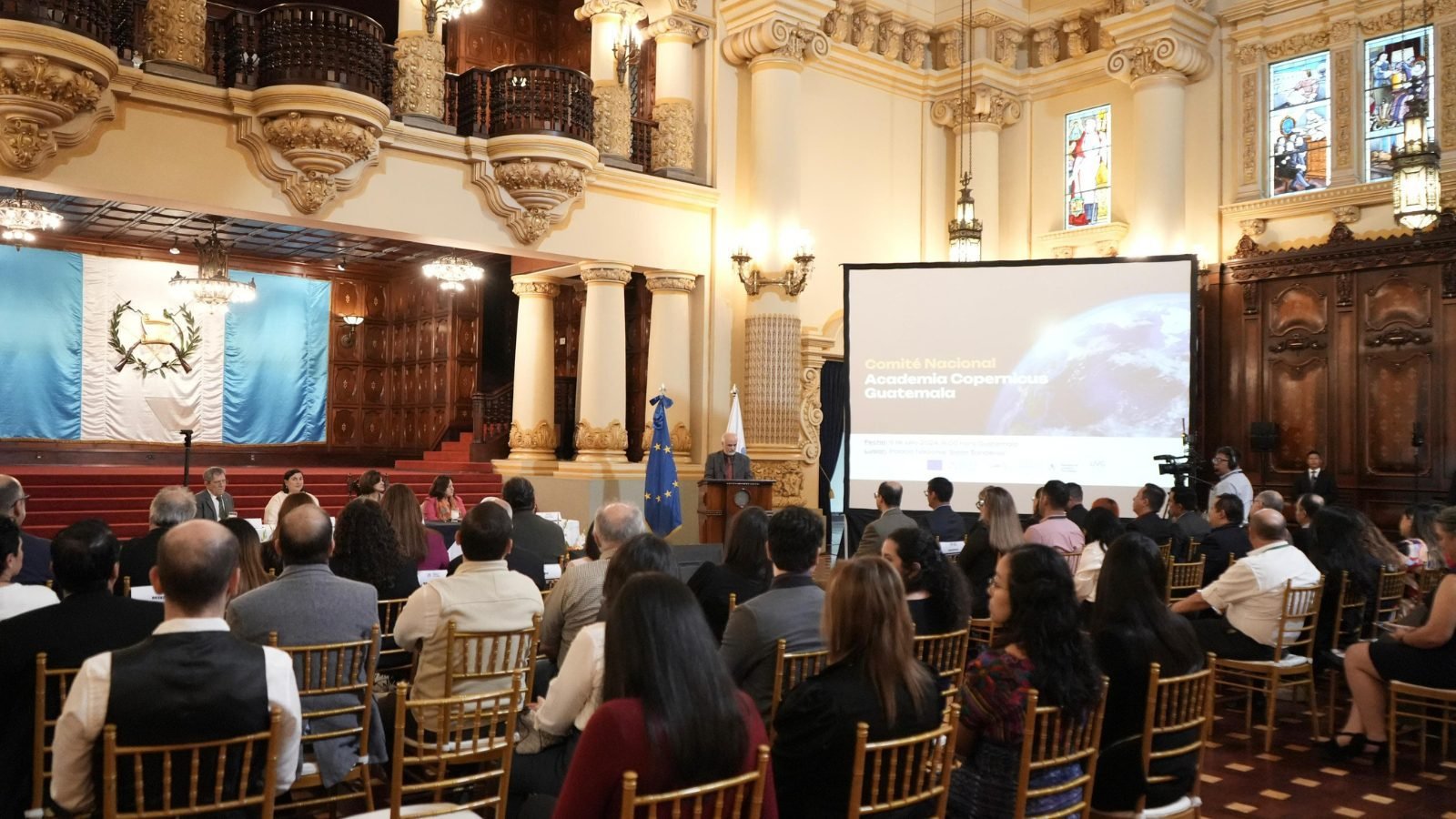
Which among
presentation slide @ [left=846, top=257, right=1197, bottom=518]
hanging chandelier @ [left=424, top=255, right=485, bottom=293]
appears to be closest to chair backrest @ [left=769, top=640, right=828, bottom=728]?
presentation slide @ [left=846, top=257, right=1197, bottom=518]

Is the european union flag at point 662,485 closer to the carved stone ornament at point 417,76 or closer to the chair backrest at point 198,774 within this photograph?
the carved stone ornament at point 417,76

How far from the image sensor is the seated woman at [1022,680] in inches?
113

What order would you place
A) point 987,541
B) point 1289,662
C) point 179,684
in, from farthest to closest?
1. point 987,541
2. point 1289,662
3. point 179,684

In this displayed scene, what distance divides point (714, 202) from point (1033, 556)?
9.92m

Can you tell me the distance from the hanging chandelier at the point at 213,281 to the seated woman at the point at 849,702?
39.1ft

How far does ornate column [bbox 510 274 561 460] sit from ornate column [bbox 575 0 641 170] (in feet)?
6.29

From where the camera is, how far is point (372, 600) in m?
3.66

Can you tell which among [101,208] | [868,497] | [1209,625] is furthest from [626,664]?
[101,208]

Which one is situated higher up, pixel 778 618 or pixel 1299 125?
pixel 1299 125

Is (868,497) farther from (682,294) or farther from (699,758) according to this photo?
(699,758)

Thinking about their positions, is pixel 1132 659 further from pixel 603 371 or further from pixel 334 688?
pixel 603 371

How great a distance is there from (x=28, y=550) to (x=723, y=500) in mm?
7152

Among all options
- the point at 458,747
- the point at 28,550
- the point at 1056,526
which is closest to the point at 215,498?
the point at 28,550

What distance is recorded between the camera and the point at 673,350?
12180mm
